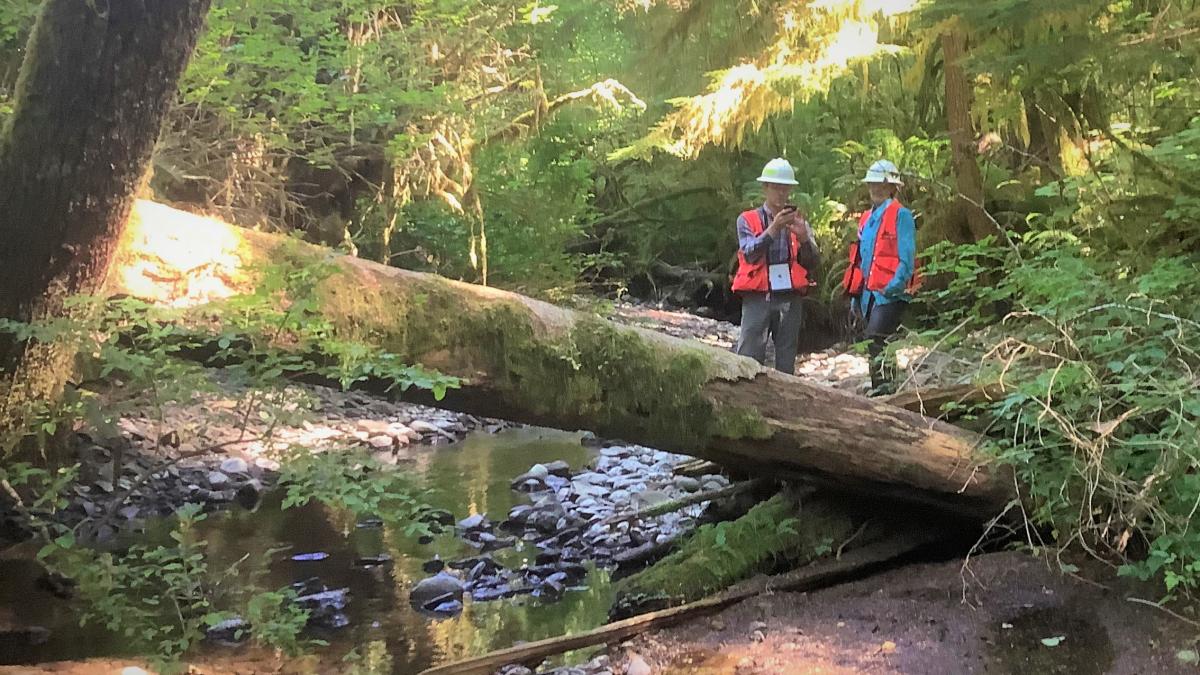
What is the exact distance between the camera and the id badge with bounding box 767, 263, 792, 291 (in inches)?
234

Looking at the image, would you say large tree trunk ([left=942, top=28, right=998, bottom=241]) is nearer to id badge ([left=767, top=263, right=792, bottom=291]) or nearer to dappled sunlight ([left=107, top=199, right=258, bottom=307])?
id badge ([left=767, top=263, right=792, bottom=291])

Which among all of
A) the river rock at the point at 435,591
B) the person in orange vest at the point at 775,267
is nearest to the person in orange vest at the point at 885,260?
the person in orange vest at the point at 775,267

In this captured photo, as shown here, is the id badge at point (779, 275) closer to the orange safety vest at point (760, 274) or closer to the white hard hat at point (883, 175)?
the orange safety vest at point (760, 274)

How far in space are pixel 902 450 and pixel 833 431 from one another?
0.36 m

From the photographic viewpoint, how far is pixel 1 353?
11.3 ft

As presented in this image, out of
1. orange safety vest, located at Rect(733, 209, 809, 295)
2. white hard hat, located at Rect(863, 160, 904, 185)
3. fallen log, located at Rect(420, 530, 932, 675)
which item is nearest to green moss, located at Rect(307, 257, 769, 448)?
fallen log, located at Rect(420, 530, 932, 675)

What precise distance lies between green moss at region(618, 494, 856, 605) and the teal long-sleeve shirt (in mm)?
1647

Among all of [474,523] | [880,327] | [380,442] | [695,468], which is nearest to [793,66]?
[880,327]

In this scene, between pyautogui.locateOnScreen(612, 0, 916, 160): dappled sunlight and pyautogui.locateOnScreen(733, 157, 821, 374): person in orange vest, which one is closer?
pyautogui.locateOnScreen(733, 157, 821, 374): person in orange vest

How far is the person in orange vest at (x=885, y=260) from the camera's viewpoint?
18.9ft

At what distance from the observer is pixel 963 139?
7082mm

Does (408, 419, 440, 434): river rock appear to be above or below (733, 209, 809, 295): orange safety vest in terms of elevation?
below

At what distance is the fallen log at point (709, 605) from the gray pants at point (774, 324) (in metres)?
1.54

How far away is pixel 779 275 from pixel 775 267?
0.20 feet
